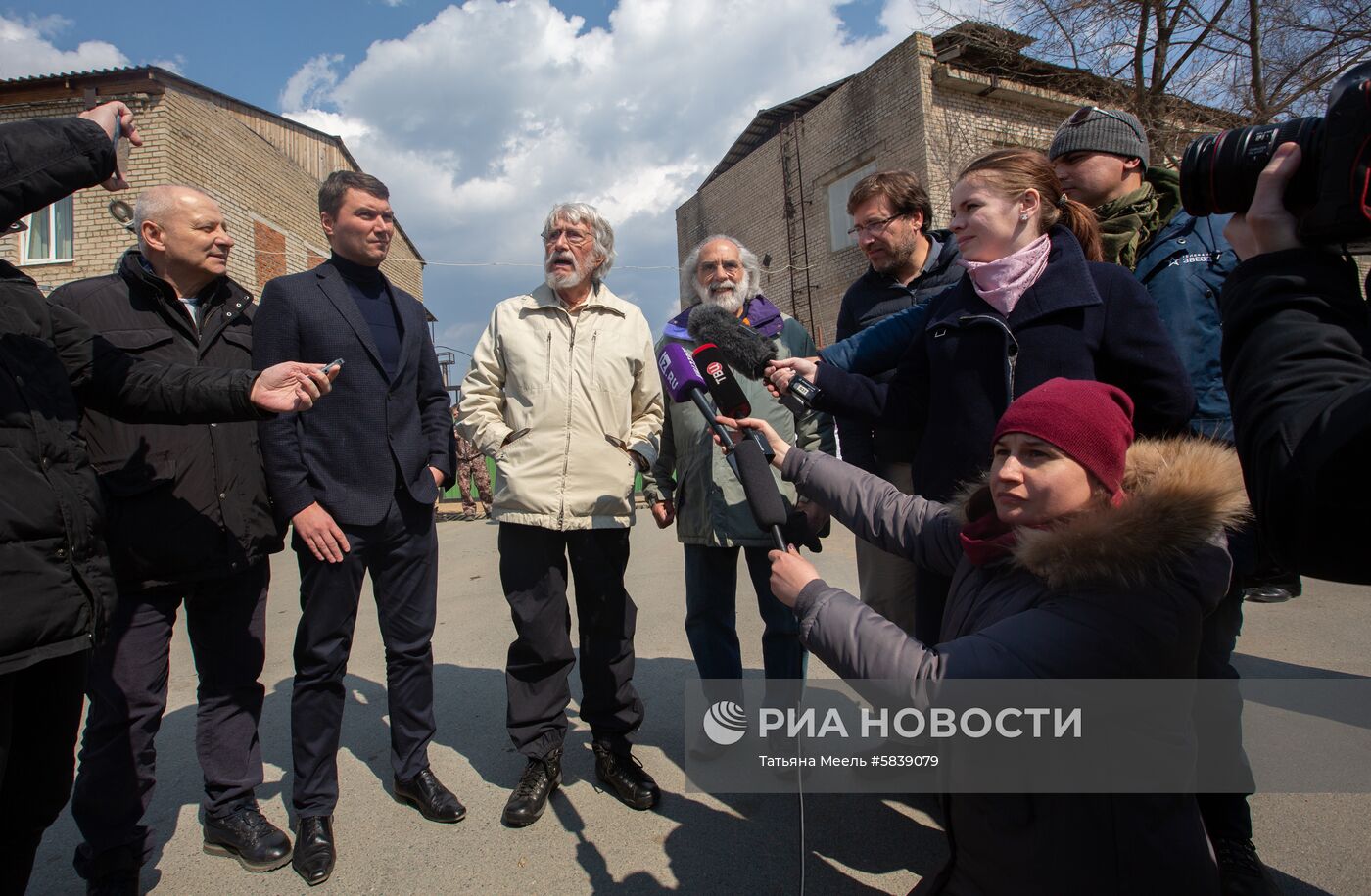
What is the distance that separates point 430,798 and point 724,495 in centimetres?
159

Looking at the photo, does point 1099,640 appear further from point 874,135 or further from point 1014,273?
point 874,135

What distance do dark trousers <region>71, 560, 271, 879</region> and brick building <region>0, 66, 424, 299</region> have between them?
1184cm

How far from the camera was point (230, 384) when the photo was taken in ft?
7.06

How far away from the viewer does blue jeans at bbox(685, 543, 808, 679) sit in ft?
10.3

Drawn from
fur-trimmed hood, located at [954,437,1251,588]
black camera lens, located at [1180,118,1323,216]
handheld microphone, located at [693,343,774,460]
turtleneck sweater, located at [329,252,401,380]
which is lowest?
fur-trimmed hood, located at [954,437,1251,588]

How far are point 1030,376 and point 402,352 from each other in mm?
2223

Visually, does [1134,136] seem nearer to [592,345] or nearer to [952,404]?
[952,404]

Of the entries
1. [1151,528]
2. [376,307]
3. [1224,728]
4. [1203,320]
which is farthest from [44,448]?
[1224,728]

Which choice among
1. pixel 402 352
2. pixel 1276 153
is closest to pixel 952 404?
pixel 1276 153

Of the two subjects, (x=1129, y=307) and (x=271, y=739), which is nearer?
(x=1129, y=307)

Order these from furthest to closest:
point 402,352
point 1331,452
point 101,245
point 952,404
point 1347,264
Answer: point 101,245, point 402,352, point 952,404, point 1347,264, point 1331,452

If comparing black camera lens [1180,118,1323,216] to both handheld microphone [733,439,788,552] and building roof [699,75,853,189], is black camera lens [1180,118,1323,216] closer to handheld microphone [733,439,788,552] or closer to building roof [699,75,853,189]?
handheld microphone [733,439,788,552]

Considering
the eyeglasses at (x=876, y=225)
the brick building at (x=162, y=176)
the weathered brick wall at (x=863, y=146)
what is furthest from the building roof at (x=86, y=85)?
the eyeglasses at (x=876, y=225)

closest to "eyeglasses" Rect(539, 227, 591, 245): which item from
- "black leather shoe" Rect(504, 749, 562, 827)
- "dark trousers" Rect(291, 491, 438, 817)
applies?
"dark trousers" Rect(291, 491, 438, 817)
